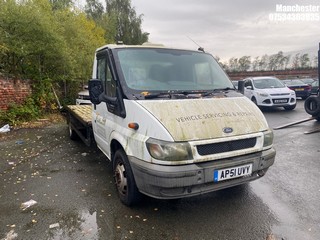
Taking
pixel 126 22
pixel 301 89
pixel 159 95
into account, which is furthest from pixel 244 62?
pixel 159 95

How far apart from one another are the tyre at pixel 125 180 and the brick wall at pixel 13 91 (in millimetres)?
8246

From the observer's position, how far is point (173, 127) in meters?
2.89

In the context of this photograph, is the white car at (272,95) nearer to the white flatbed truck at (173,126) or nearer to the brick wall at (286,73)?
the white flatbed truck at (173,126)

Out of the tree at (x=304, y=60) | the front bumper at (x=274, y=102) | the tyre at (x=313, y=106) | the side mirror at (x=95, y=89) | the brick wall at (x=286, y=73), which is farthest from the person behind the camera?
the tree at (x=304, y=60)

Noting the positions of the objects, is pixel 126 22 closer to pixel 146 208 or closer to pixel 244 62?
pixel 244 62

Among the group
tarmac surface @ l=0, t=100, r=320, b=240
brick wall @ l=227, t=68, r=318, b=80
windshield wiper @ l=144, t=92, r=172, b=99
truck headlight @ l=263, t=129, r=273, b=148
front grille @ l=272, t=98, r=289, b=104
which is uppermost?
brick wall @ l=227, t=68, r=318, b=80

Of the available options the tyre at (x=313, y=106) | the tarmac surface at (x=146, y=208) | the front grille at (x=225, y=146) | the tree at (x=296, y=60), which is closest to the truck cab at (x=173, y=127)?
the front grille at (x=225, y=146)

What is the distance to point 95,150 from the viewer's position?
253 inches

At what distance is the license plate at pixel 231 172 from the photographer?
2986 mm

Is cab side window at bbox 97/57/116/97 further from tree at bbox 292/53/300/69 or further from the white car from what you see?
tree at bbox 292/53/300/69

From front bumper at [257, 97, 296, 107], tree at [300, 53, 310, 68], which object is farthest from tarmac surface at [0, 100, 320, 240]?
tree at [300, 53, 310, 68]

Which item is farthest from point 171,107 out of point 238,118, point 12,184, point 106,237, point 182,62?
point 12,184

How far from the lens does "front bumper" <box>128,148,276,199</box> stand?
9.30ft

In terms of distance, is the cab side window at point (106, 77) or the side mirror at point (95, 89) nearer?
the cab side window at point (106, 77)
